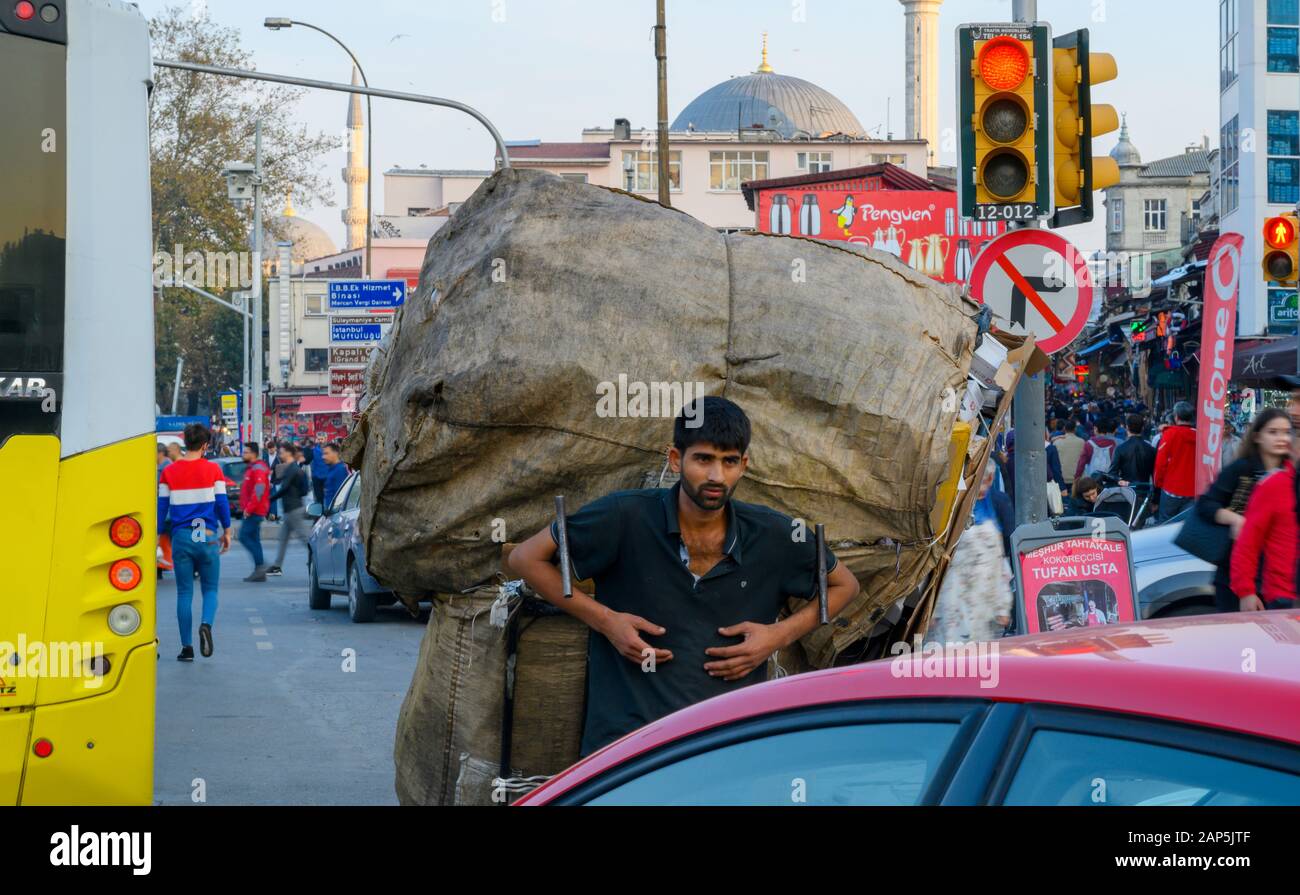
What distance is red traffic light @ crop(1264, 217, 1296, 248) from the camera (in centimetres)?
1320

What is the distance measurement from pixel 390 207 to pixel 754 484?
327 feet

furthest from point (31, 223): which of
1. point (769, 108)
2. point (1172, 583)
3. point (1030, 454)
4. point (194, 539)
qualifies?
point (769, 108)

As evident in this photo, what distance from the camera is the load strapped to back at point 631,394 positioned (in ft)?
16.5

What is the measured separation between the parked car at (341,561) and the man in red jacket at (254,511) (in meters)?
2.51

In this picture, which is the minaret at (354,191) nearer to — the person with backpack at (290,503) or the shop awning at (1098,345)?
the shop awning at (1098,345)

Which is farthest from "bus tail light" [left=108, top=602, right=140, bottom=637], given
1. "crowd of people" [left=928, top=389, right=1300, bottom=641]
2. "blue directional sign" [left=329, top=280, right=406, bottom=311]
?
"blue directional sign" [left=329, top=280, right=406, bottom=311]

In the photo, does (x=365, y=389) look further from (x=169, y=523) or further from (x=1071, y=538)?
(x=169, y=523)

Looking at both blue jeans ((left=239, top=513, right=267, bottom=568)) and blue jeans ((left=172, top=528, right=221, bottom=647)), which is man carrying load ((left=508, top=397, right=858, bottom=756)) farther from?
blue jeans ((left=239, top=513, right=267, bottom=568))

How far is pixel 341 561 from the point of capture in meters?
16.9

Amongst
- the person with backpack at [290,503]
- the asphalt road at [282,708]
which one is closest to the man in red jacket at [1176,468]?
the asphalt road at [282,708]

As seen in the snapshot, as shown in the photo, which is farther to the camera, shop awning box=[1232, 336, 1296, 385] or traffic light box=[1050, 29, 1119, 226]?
shop awning box=[1232, 336, 1296, 385]

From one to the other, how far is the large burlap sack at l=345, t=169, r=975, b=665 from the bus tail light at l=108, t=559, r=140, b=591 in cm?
105

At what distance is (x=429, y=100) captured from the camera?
1950cm
